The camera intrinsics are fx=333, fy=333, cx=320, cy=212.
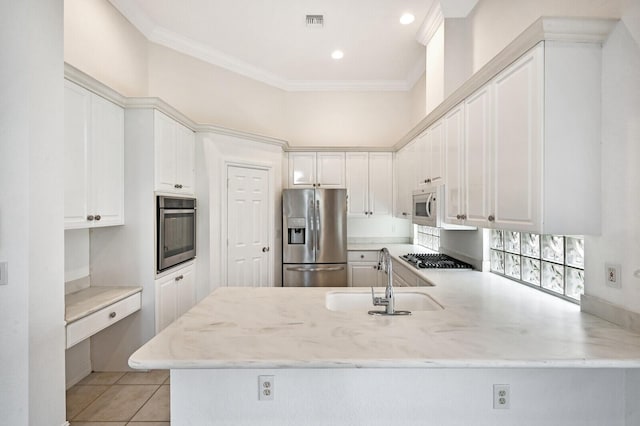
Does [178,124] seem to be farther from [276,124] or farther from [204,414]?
[204,414]

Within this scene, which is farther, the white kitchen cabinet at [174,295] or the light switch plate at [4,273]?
the white kitchen cabinet at [174,295]

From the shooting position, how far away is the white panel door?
151 inches

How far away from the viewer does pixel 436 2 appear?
3.05m

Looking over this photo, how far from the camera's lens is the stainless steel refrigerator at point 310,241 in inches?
170

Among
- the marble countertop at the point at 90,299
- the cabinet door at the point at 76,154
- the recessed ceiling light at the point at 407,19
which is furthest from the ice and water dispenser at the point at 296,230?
the recessed ceiling light at the point at 407,19

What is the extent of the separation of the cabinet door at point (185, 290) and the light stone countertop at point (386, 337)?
1.51m

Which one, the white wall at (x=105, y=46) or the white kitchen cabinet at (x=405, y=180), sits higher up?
the white wall at (x=105, y=46)

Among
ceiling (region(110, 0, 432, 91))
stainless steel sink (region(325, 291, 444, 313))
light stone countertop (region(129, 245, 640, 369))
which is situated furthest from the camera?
ceiling (region(110, 0, 432, 91))

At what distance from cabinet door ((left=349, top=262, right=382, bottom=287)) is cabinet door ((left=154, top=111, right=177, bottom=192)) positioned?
2.54 meters

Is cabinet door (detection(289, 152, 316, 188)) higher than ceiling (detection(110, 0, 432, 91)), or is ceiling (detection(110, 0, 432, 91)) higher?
ceiling (detection(110, 0, 432, 91))

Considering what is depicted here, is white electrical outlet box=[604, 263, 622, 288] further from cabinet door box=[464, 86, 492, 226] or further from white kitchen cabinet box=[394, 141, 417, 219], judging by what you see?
white kitchen cabinet box=[394, 141, 417, 219]

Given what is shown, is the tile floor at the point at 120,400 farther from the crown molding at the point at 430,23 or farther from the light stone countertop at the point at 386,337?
the crown molding at the point at 430,23

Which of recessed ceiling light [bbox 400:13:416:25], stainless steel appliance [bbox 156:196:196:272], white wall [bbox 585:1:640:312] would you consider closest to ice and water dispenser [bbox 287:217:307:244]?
stainless steel appliance [bbox 156:196:196:272]

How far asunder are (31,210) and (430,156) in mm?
2898
